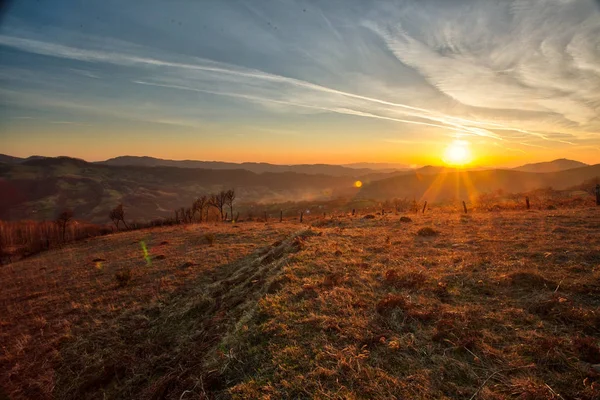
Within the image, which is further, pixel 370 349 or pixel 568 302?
pixel 568 302

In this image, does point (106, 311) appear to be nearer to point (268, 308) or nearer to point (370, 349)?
point (268, 308)

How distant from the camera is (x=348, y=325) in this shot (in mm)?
6270

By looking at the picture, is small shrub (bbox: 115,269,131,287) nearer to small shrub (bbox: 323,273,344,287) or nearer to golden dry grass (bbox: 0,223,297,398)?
golden dry grass (bbox: 0,223,297,398)

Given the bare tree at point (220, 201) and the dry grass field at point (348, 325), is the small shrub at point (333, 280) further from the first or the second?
the bare tree at point (220, 201)

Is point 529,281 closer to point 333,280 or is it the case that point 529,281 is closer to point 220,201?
point 333,280

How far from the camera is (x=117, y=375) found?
769 cm

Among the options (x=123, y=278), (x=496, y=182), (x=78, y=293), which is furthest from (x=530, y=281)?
(x=496, y=182)

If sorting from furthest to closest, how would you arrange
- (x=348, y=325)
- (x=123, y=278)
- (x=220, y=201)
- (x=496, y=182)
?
1. (x=496, y=182)
2. (x=220, y=201)
3. (x=123, y=278)
4. (x=348, y=325)

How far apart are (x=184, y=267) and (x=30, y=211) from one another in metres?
233

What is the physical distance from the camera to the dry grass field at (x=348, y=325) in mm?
4656

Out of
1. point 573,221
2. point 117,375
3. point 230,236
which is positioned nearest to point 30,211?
point 230,236

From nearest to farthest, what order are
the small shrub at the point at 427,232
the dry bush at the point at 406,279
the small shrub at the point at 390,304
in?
the small shrub at the point at 390,304 < the dry bush at the point at 406,279 < the small shrub at the point at 427,232

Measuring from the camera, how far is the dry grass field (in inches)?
183

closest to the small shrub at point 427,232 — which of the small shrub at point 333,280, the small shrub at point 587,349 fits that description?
the small shrub at point 333,280
